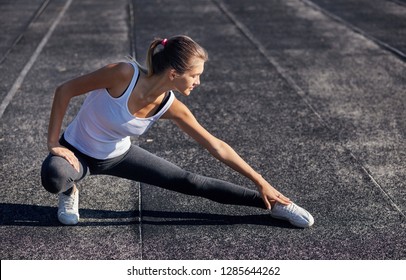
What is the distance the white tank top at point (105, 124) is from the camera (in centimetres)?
421

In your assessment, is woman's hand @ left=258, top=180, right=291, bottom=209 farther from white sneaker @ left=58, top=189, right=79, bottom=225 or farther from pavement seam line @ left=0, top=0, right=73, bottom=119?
pavement seam line @ left=0, top=0, right=73, bottom=119

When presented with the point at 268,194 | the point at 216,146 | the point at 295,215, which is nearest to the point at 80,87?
the point at 216,146

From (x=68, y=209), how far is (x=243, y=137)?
241 centimetres

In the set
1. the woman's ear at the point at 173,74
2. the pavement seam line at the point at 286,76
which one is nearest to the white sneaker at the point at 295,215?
the pavement seam line at the point at 286,76

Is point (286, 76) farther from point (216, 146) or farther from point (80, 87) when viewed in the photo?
point (80, 87)

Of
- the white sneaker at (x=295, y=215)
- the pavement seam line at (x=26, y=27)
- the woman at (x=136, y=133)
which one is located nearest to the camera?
the woman at (x=136, y=133)

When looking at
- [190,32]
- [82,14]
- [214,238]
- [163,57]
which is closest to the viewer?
[163,57]

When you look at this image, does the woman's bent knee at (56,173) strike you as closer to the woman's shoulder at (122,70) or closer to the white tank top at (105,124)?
the white tank top at (105,124)

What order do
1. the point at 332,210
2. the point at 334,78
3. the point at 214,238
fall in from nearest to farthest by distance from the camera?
the point at 214,238 < the point at 332,210 < the point at 334,78

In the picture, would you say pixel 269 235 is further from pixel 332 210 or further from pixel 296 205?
pixel 332 210

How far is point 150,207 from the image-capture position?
4.86m

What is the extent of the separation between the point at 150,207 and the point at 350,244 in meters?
1.57

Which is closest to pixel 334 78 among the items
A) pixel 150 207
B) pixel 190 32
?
pixel 190 32

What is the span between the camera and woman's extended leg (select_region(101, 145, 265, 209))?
179 inches
